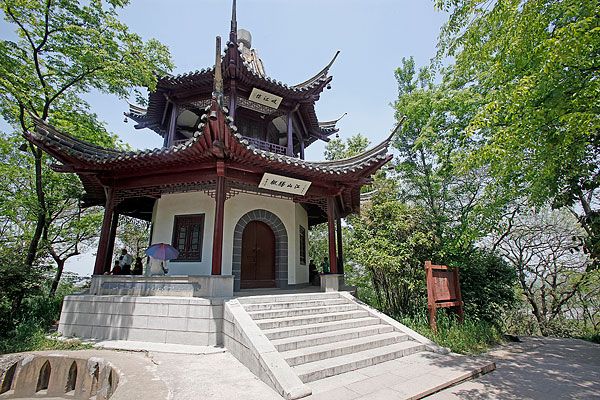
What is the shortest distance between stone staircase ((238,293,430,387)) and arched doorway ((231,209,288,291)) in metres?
2.10

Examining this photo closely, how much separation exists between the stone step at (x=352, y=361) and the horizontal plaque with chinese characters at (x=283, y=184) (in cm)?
397

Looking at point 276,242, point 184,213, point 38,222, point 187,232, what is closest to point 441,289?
point 276,242

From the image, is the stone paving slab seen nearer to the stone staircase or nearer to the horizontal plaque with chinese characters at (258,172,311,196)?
the stone staircase

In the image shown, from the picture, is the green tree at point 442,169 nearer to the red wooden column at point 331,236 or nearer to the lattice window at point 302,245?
the red wooden column at point 331,236

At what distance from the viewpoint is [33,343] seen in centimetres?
556

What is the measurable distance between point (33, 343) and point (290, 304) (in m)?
4.86

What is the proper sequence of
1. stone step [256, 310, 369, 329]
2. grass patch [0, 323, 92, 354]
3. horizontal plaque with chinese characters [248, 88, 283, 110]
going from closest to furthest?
1. stone step [256, 310, 369, 329]
2. grass patch [0, 323, 92, 354]
3. horizontal plaque with chinese characters [248, 88, 283, 110]

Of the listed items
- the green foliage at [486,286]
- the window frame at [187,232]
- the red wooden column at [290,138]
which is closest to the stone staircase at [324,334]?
the window frame at [187,232]

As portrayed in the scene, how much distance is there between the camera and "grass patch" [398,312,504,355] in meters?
5.70

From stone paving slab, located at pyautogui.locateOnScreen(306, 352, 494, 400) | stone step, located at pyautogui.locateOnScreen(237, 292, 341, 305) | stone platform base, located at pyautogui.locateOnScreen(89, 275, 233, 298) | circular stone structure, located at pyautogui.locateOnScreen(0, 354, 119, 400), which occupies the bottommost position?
circular stone structure, located at pyautogui.locateOnScreen(0, 354, 119, 400)

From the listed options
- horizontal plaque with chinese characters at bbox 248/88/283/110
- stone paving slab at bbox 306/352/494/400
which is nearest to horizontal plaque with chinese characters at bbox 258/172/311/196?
horizontal plaque with chinese characters at bbox 248/88/283/110

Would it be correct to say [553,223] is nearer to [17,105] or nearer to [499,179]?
[499,179]

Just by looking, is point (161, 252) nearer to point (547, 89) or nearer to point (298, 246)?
point (298, 246)

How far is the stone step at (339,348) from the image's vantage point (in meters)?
4.06
